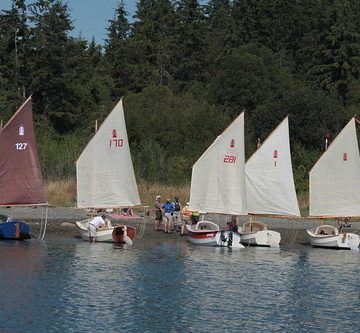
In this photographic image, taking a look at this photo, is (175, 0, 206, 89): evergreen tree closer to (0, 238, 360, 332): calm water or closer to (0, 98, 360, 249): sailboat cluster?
(0, 98, 360, 249): sailboat cluster

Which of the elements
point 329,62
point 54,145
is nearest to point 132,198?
point 54,145

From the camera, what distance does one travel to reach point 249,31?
138375 millimetres

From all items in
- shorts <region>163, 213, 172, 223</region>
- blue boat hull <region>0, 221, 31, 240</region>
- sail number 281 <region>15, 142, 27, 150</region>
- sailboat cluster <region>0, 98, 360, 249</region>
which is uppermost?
sail number 281 <region>15, 142, 27, 150</region>

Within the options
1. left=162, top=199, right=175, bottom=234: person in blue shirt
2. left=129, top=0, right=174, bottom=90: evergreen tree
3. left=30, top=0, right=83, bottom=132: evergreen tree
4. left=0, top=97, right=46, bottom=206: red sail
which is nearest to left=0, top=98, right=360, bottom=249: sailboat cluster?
left=0, top=97, right=46, bottom=206: red sail

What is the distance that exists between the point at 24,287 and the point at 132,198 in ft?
58.4

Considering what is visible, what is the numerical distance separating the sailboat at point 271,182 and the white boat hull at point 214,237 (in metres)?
2.37

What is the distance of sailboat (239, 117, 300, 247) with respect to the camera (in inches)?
2190

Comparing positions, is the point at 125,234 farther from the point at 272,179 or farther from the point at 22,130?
the point at 272,179

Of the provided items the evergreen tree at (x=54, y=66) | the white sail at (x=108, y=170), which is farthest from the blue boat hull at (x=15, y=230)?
the evergreen tree at (x=54, y=66)

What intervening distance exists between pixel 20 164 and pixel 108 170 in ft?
20.0

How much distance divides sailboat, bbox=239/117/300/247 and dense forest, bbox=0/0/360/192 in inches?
778

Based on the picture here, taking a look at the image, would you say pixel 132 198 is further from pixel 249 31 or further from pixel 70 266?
pixel 249 31

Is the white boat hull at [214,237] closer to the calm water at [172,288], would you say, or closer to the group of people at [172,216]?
the calm water at [172,288]

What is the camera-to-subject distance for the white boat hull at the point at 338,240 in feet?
176
